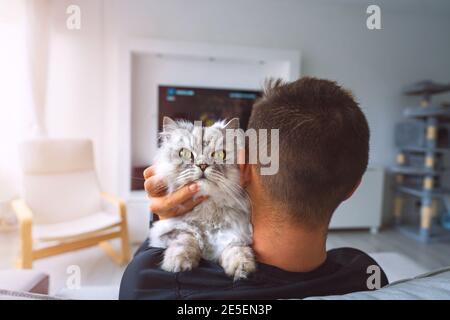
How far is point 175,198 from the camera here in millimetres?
501

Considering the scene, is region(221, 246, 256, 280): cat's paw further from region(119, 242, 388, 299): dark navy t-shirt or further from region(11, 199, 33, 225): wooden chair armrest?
region(11, 199, 33, 225): wooden chair armrest

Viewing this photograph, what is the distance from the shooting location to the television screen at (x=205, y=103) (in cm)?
59

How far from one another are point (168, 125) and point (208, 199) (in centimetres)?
16

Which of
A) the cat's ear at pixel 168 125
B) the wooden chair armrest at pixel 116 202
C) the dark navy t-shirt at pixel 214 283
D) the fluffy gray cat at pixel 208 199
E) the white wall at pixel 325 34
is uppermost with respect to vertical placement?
the white wall at pixel 325 34

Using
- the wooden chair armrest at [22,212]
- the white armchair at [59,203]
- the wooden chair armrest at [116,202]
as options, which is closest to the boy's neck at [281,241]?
the wooden chair armrest at [116,202]

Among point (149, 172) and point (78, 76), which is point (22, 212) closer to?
point (78, 76)

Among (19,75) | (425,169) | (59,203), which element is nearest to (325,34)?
(425,169)

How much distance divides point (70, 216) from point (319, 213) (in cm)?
128

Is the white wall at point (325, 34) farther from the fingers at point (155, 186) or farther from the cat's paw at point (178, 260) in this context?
the cat's paw at point (178, 260)

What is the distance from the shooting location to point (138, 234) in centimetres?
80

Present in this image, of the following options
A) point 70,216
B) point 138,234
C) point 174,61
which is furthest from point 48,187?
point 174,61

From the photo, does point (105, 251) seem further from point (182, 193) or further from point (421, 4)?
point (421, 4)

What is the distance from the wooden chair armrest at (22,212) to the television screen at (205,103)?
3.25ft

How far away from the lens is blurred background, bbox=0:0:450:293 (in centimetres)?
62
